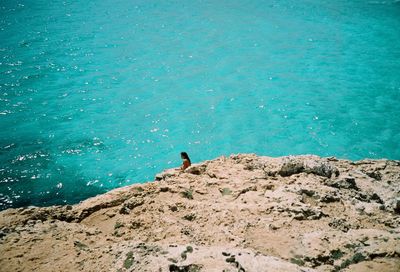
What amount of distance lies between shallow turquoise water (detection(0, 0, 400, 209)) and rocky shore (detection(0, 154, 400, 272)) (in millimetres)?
3809

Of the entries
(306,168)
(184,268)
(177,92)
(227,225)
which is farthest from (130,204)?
(177,92)

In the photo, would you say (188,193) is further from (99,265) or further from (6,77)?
(6,77)

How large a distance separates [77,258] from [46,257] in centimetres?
29

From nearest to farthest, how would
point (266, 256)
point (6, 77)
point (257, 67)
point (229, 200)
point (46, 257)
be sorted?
point (266, 256) < point (46, 257) < point (229, 200) < point (6, 77) < point (257, 67)

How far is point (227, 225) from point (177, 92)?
28.0ft

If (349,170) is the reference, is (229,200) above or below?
above

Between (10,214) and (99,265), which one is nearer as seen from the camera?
(99,265)

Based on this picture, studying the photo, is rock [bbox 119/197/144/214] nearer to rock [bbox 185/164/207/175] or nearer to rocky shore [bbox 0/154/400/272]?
rocky shore [bbox 0/154/400/272]

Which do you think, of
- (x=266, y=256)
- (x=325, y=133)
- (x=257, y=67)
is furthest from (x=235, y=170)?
(x=257, y=67)

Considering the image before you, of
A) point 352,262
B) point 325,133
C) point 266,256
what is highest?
point 266,256

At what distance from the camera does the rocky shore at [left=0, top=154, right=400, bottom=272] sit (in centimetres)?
224

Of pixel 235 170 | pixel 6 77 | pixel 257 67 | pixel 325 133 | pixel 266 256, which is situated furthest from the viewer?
pixel 257 67

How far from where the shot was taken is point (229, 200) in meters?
3.45

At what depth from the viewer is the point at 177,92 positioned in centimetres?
1091
